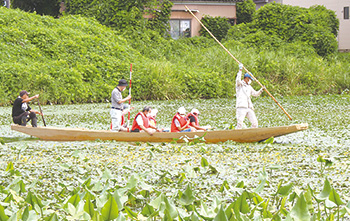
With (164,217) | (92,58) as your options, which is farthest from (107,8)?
(164,217)

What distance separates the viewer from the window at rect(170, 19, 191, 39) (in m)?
35.0

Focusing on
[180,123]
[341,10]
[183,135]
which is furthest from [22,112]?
[341,10]

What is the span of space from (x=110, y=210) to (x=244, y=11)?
33447 mm

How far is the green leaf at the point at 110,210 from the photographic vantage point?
4.08 meters

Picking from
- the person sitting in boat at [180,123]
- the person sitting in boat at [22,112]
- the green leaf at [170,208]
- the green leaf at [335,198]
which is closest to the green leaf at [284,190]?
the green leaf at [335,198]

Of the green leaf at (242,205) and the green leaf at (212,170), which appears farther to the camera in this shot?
the green leaf at (212,170)

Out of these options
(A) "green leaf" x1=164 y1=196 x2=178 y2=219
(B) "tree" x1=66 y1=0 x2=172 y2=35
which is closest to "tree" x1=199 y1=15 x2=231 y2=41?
Result: (B) "tree" x1=66 y1=0 x2=172 y2=35

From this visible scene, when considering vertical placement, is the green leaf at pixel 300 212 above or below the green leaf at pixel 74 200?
above

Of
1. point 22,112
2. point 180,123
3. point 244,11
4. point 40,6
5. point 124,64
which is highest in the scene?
point 40,6

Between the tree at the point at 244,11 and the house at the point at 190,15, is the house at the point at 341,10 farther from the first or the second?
the house at the point at 190,15

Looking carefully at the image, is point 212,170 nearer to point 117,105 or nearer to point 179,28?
point 117,105

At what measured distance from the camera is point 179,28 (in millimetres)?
35094

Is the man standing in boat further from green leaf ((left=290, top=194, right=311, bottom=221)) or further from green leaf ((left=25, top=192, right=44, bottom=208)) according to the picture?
green leaf ((left=290, top=194, right=311, bottom=221))

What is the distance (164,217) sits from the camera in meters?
4.11
